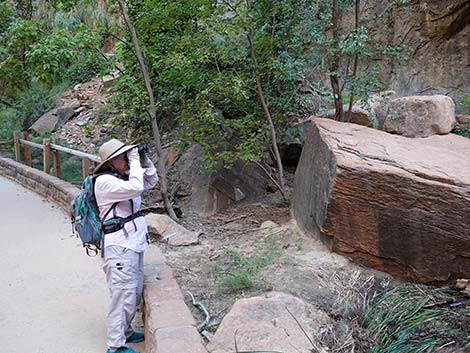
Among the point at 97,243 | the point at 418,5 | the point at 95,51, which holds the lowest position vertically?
the point at 97,243

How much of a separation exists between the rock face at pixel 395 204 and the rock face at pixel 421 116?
4.56 feet

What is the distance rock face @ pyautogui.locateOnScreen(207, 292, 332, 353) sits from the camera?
3.68m

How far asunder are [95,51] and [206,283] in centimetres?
430

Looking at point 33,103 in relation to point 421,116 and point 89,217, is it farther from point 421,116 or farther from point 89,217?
point 89,217

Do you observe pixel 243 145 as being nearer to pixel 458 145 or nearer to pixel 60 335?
pixel 458 145

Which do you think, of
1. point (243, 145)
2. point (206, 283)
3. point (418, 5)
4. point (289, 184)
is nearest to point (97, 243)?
point (206, 283)

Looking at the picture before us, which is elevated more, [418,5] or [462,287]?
Result: [418,5]

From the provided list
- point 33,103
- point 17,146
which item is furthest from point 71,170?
point 33,103

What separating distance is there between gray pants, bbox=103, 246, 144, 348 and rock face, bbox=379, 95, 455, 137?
4.86 meters

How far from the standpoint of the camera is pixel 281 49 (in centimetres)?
757

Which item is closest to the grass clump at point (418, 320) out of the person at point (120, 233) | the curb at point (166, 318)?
the curb at point (166, 318)

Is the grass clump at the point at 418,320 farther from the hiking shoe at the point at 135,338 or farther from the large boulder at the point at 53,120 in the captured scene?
the large boulder at the point at 53,120

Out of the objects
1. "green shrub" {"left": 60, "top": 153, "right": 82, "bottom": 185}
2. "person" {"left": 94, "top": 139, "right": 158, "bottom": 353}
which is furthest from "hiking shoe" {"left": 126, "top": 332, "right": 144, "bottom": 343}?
"green shrub" {"left": 60, "top": 153, "right": 82, "bottom": 185}

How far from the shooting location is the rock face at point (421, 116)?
7.24m
